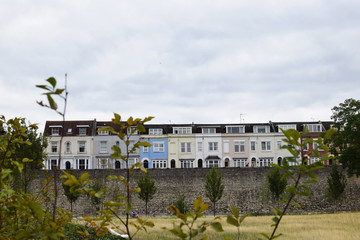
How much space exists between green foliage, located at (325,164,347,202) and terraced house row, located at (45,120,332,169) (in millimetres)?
18538

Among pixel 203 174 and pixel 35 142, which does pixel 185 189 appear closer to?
pixel 203 174

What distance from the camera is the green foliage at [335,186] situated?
1684 inches

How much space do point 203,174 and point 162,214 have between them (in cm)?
622

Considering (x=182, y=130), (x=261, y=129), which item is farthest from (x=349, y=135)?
(x=182, y=130)

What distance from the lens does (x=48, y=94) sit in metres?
2.59

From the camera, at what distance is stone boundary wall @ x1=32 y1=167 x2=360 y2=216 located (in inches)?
1781

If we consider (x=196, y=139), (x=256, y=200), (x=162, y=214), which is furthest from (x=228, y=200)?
(x=196, y=139)

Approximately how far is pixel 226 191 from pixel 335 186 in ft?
36.5

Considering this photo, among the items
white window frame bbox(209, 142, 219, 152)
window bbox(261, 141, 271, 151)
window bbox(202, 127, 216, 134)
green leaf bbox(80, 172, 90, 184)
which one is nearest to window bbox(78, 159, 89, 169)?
window bbox(202, 127, 216, 134)

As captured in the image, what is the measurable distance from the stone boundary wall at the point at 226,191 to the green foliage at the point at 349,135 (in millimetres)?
3926

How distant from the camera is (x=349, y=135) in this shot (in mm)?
41406

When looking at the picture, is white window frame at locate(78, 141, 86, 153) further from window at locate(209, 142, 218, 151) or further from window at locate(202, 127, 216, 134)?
window at locate(209, 142, 218, 151)

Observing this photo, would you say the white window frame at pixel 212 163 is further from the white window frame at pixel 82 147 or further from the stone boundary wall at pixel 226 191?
the white window frame at pixel 82 147

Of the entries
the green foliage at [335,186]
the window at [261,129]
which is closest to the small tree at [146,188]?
the green foliage at [335,186]
